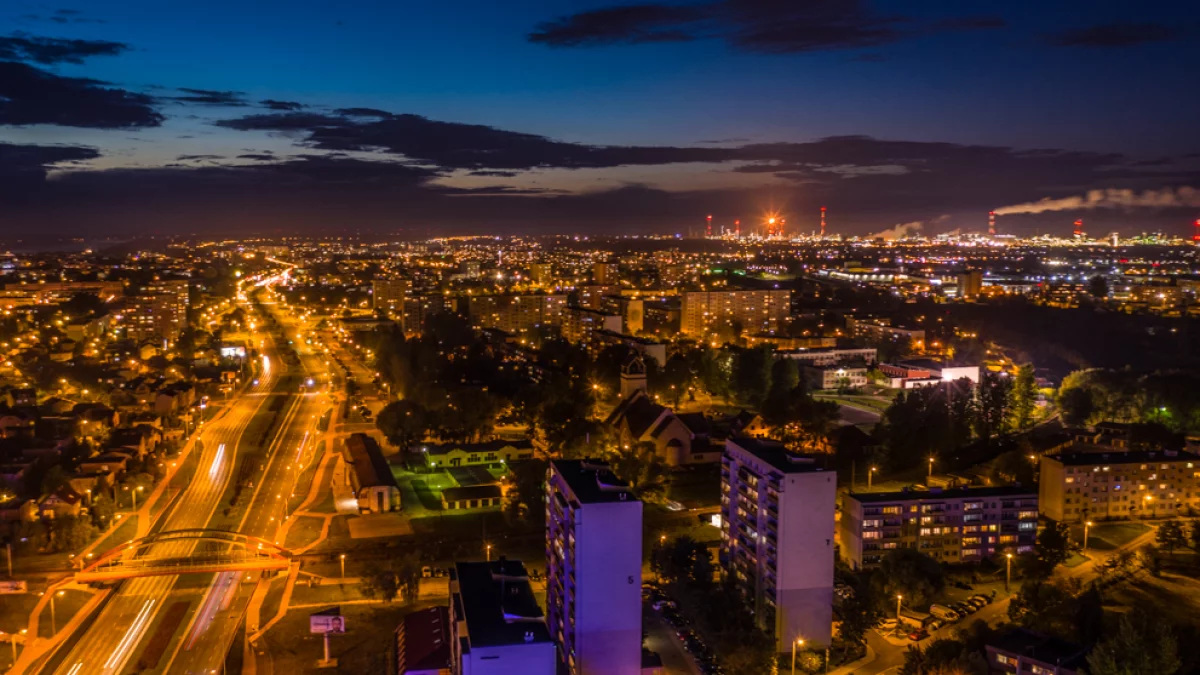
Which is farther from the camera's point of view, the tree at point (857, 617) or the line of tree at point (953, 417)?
the line of tree at point (953, 417)

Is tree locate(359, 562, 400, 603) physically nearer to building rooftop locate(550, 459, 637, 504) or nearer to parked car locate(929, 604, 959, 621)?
building rooftop locate(550, 459, 637, 504)

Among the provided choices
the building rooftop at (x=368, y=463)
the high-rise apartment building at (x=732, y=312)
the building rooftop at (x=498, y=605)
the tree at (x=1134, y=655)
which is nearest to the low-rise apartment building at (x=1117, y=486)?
the tree at (x=1134, y=655)

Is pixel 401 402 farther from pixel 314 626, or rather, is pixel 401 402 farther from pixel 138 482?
pixel 314 626

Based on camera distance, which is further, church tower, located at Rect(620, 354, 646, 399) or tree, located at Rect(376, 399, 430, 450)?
church tower, located at Rect(620, 354, 646, 399)

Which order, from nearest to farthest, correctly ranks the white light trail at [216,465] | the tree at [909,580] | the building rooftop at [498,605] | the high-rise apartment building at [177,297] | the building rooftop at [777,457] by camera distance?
the building rooftop at [498,605]
the building rooftop at [777,457]
the tree at [909,580]
the white light trail at [216,465]
the high-rise apartment building at [177,297]

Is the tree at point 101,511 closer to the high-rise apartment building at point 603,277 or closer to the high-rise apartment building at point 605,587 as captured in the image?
the high-rise apartment building at point 605,587

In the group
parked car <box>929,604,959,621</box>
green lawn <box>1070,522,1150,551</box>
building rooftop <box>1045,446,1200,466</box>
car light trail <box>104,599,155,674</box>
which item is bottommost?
green lawn <box>1070,522,1150,551</box>

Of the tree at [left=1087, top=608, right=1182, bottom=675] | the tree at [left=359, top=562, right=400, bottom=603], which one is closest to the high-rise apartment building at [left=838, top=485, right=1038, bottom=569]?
the tree at [left=1087, top=608, right=1182, bottom=675]
